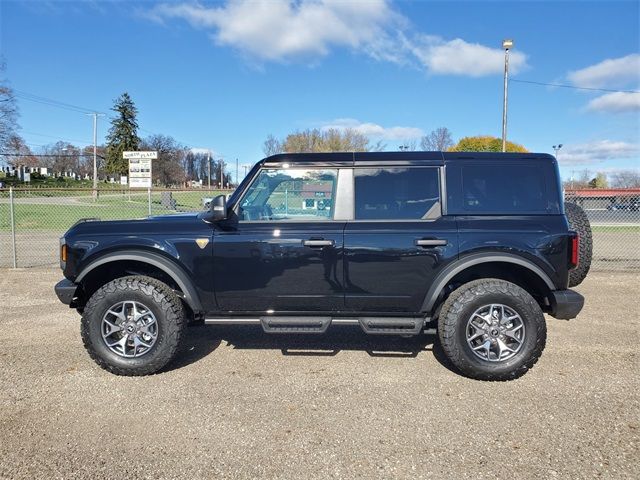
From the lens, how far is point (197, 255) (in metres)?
3.85

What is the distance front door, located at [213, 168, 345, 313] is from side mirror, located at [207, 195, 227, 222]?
0.15 metres

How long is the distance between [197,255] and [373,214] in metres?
1.58

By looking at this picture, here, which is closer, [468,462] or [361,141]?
[468,462]

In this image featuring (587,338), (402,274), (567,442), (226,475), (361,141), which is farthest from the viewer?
(361,141)

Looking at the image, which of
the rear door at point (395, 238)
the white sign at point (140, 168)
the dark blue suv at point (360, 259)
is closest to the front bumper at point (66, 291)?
the dark blue suv at point (360, 259)

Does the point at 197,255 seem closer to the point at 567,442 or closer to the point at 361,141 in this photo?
the point at 567,442

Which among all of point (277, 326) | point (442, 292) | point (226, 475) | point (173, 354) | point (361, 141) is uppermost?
point (361, 141)

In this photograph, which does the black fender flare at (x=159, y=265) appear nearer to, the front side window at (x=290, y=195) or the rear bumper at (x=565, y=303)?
the front side window at (x=290, y=195)

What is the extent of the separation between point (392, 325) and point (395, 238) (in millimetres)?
750

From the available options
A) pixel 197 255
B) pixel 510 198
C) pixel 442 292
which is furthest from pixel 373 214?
pixel 197 255

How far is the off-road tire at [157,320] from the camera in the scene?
3828 millimetres

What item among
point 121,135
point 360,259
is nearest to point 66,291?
point 360,259

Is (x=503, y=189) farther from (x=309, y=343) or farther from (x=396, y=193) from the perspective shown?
(x=309, y=343)

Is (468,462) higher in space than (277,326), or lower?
lower
